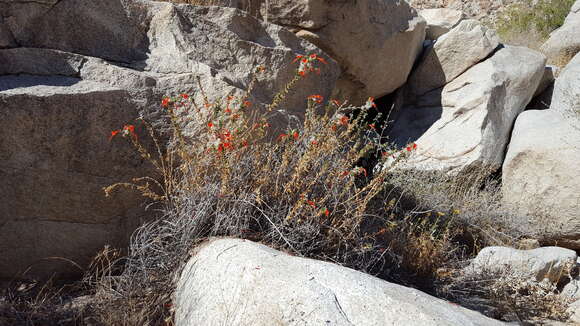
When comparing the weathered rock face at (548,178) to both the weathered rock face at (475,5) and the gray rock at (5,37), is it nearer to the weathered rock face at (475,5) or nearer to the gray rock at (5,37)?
the gray rock at (5,37)

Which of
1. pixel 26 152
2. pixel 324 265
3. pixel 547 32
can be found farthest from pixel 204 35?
pixel 547 32

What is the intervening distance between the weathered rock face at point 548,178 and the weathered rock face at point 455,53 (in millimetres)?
1111

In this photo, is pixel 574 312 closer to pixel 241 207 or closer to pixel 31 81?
pixel 241 207

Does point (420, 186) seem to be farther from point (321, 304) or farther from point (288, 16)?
point (321, 304)

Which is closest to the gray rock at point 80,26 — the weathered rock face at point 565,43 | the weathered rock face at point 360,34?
the weathered rock face at point 360,34

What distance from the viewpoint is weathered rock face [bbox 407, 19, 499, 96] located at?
6047 millimetres

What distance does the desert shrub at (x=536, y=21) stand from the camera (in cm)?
926

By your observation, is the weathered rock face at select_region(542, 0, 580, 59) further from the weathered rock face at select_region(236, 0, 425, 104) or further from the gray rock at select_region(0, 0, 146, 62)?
the gray rock at select_region(0, 0, 146, 62)

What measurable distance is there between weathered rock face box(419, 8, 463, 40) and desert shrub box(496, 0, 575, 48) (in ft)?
7.48

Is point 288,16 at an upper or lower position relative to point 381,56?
upper

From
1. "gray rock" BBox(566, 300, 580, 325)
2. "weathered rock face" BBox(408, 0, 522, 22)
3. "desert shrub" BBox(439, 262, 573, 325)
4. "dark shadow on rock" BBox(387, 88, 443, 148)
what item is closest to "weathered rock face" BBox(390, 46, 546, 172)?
"dark shadow on rock" BBox(387, 88, 443, 148)

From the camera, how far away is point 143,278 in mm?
2877

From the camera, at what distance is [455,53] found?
20.1ft

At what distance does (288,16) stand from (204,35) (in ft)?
3.47
